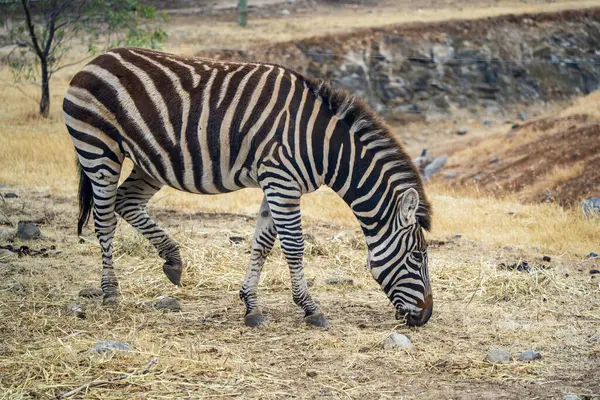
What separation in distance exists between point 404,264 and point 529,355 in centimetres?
135

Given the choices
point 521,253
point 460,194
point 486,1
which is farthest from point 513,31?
point 521,253

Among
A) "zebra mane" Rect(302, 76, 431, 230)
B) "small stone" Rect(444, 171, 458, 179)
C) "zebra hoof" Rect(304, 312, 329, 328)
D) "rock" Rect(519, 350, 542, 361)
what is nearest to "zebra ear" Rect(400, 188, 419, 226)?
"zebra mane" Rect(302, 76, 431, 230)

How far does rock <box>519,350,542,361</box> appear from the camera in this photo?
255 inches

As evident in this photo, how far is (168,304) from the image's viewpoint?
25.3 feet

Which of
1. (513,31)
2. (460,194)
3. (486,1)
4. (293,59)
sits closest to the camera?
(460,194)

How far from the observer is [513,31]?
32.5 meters

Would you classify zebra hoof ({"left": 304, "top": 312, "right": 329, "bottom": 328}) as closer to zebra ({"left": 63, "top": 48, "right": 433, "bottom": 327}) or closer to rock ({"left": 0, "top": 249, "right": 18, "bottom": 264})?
A: zebra ({"left": 63, "top": 48, "right": 433, "bottom": 327})

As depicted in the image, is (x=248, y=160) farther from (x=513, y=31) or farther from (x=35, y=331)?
(x=513, y=31)

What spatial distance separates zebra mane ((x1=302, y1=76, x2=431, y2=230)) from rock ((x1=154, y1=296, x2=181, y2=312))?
2.41m

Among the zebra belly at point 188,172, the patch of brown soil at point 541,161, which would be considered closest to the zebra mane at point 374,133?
the zebra belly at point 188,172

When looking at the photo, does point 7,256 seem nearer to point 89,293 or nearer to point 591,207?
point 89,293

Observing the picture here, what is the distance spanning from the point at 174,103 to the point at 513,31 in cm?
2759

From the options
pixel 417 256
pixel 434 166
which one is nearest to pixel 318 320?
pixel 417 256

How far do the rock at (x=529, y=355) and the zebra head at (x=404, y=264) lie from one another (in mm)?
1008
